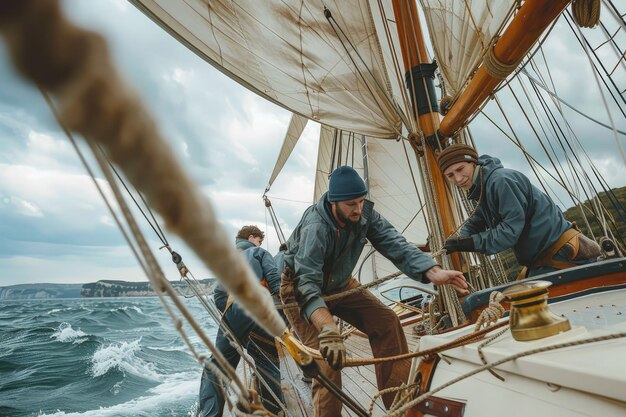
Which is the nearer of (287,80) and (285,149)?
(287,80)

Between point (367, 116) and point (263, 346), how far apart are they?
8.02 ft

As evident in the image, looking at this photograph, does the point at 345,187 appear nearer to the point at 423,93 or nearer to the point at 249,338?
the point at 249,338

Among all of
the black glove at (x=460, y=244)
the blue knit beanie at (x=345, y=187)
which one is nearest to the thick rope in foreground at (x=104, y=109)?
the blue knit beanie at (x=345, y=187)

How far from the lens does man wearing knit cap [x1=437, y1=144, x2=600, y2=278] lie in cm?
191

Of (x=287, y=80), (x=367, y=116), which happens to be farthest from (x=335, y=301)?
(x=287, y=80)

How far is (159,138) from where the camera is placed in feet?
1.06

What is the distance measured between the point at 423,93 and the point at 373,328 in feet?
7.15

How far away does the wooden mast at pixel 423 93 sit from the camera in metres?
2.90

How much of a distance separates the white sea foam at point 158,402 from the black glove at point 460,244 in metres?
4.15

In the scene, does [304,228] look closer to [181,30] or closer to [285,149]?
[181,30]

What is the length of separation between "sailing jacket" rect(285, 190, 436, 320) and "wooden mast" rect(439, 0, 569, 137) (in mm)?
1269

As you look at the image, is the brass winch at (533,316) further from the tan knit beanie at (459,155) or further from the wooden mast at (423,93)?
the wooden mast at (423,93)

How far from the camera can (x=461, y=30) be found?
2.98 m

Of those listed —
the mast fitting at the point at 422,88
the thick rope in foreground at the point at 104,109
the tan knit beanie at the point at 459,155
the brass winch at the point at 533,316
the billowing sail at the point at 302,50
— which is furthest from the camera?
the billowing sail at the point at 302,50
